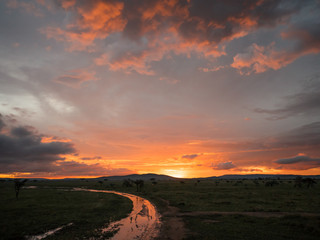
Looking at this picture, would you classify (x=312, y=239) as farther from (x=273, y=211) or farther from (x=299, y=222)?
(x=273, y=211)

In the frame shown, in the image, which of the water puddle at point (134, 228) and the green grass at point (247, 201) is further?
the green grass at point (247, 201)

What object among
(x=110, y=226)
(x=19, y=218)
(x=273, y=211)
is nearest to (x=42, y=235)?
(x=110, y=226)

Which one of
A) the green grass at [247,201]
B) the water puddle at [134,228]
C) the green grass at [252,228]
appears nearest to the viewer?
the green grass at [252,228]

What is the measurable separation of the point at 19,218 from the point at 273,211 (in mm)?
40119

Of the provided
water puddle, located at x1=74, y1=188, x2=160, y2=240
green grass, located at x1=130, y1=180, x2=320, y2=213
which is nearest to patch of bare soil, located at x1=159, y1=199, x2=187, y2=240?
water puddle, located at x1=74, y1=188, x2=160, y2=240

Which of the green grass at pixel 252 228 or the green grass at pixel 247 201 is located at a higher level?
the green grass at pixel 252 228

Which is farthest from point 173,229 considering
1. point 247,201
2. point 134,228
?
point 247,201

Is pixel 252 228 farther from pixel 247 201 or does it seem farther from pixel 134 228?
pixel 247 201

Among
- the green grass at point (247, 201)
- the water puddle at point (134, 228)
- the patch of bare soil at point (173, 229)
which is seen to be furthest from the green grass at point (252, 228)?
the green grass at point (247, 201)

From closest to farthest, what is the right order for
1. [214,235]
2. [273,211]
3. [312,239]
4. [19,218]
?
[312,239] < [214,235] < [19,218] < [273,211]

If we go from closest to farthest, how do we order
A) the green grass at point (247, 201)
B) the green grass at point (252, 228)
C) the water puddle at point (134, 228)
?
the green grass at point (252, 228)
the water puddle at point (134, 228)
the green grass at point (247, 201)

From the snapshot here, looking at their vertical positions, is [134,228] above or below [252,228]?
below

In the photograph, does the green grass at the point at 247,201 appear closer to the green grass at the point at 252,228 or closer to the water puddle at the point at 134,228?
the green grass at the point at 252,228

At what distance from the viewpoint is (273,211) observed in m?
31.6
